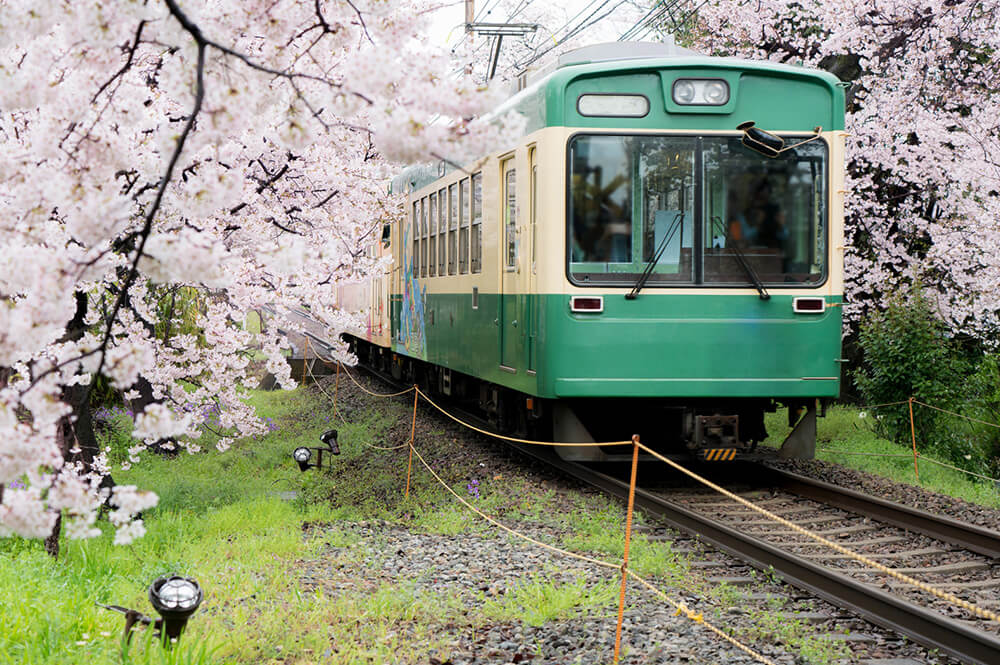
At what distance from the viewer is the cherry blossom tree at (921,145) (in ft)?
40.1

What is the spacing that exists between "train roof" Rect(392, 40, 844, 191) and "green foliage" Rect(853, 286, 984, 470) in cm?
358

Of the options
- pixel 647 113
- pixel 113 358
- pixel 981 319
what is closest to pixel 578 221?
pixel 647 113

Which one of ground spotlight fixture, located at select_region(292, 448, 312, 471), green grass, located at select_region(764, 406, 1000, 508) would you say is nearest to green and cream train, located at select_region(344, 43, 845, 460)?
green grass, located at select_region(764, 406, 1000, 508)

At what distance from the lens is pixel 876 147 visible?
546 inches

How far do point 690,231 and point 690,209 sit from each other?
0.16 meters

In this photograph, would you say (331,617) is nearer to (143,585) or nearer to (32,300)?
(143,585)

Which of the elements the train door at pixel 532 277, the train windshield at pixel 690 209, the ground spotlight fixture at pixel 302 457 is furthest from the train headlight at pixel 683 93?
the ground spotlight fixture at pixel 302 457

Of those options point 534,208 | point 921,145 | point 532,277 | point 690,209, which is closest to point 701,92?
point 690,209

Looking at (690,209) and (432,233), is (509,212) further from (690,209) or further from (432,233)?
(432,233)

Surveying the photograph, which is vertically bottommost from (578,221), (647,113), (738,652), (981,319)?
(738,652)

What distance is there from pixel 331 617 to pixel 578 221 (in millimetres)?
3692

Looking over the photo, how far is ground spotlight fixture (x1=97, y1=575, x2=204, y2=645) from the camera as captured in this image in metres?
4.55

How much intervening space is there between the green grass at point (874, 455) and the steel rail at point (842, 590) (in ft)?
8.17

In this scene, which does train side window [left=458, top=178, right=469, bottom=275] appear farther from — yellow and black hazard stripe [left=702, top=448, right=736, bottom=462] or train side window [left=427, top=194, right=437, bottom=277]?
yellow and black hazard stripe [left=702, top=448, right=736, bottom=462]
